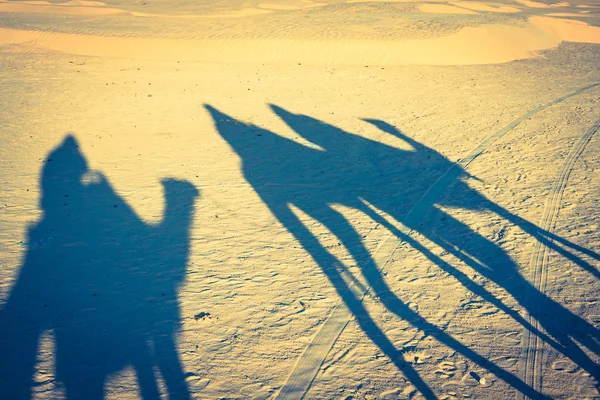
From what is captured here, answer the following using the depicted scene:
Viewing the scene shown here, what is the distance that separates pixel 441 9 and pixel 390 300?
95.3 ft

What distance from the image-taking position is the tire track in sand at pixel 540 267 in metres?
5.01

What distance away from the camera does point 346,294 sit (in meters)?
6.30

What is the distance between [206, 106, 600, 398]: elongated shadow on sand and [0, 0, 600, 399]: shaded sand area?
4 cm

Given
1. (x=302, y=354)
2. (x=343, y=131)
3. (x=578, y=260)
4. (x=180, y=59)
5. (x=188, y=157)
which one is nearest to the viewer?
(x=302, y=354)

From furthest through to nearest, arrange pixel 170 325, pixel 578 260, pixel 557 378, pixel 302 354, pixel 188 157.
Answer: pixel 188 157 → pixel 578 260 → pixel 170 325 → pixel 302 354 → pixel 557 378

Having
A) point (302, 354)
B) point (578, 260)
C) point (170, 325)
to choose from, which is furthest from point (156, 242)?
point (578, 260)

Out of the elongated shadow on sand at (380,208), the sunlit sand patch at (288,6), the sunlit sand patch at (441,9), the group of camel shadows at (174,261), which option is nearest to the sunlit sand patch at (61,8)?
the sunlit sand patch at (288,6)

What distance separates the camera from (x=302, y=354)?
5340 mm

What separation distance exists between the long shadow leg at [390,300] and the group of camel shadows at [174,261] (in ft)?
0.05

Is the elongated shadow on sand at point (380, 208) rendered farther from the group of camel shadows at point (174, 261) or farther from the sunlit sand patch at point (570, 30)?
the sunlit sand patch at point (570, 30)

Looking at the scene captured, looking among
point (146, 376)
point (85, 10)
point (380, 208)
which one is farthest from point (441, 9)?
point (146, 376)

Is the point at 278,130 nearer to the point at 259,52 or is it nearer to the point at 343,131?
the point at 343,131

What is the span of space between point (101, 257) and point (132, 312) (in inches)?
58.3

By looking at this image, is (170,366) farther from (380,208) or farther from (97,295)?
(380,208)
